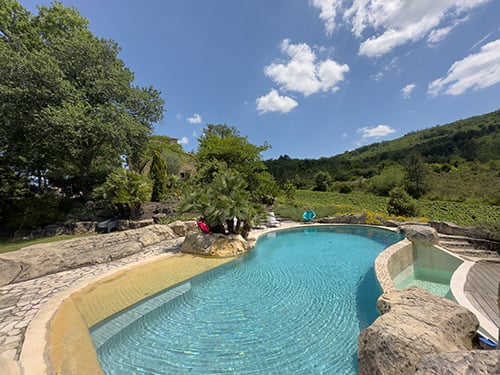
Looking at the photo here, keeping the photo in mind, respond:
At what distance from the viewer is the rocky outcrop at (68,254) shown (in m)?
5.19

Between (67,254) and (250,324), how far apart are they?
609 cm

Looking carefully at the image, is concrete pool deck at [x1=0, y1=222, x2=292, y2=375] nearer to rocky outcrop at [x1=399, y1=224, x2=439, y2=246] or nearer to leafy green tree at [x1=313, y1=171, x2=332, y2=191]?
rocky outcrop at [x1=399, y1=224, x2=439, y2=246]

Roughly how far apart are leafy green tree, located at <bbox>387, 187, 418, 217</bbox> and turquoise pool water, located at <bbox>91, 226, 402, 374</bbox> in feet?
28.8

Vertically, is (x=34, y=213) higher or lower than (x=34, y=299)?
higher

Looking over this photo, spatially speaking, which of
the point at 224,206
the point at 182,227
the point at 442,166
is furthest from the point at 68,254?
the point at 442,166

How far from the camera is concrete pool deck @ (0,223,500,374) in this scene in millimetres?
2781

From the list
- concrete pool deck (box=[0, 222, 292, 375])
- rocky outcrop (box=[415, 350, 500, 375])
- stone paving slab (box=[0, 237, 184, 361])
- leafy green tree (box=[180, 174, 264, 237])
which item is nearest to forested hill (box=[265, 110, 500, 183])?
leafy green tree (box=[180, 174, 264, 237])

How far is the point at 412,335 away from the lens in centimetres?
208

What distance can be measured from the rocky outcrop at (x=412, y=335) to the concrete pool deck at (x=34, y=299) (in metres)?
2.43

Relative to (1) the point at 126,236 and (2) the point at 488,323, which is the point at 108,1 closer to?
(1) the point at 126,236

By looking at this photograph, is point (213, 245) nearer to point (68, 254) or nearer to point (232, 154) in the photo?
point (68, 254)

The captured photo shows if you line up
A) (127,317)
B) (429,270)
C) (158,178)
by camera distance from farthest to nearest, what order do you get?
(158,178) < (429,270) < (127,317)

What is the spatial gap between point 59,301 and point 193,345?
10.4 ft

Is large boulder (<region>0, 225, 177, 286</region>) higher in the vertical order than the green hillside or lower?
lower
